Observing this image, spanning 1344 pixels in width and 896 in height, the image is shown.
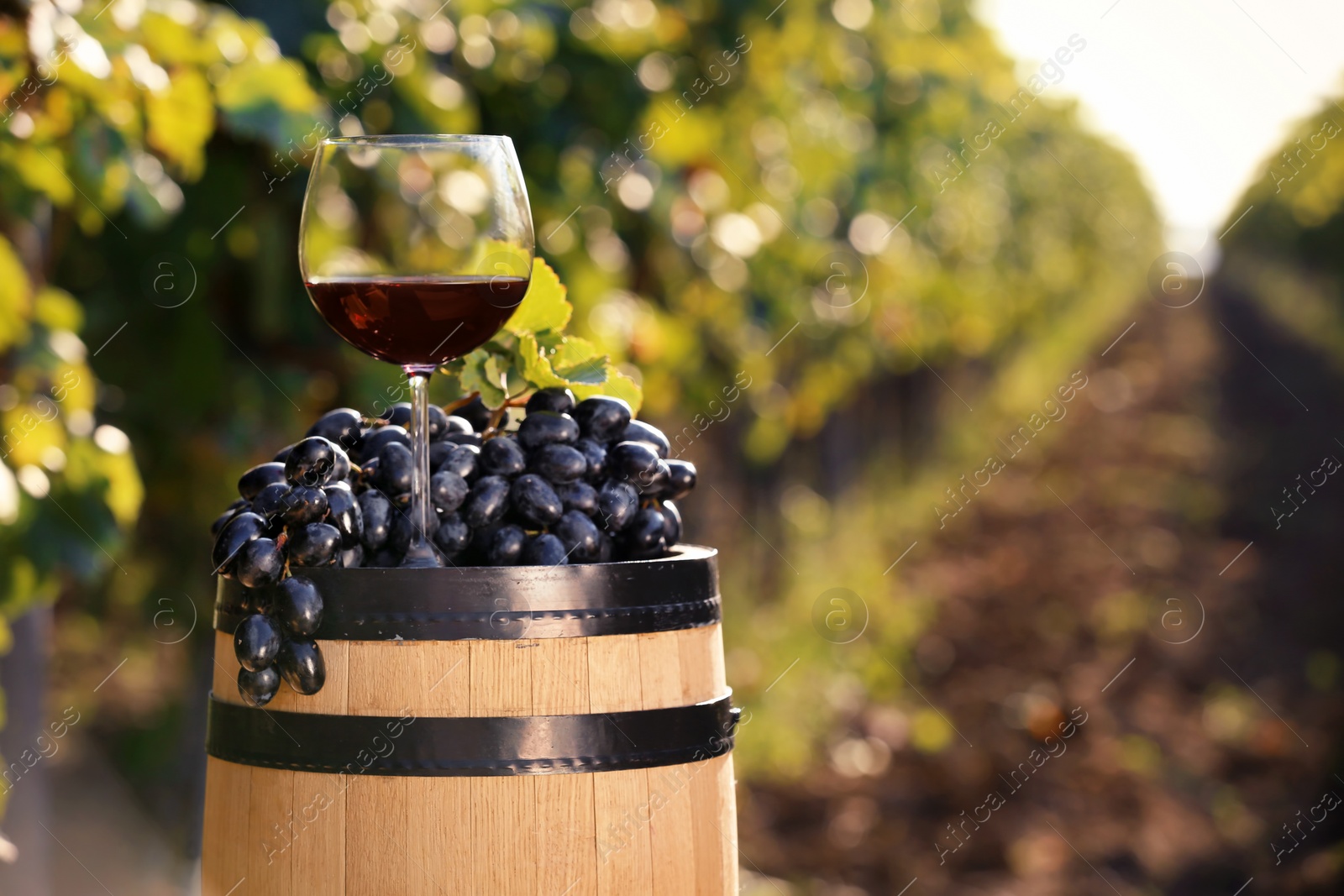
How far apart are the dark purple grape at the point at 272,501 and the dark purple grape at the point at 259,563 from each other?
0.03 metres

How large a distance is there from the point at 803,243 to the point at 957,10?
2.78m

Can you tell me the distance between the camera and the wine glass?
1.43m

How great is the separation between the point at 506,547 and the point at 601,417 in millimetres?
207

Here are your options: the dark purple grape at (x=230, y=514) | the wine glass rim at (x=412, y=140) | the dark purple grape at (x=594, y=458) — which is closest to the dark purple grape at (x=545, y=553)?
the dark purple grape at (x=594, y=458)

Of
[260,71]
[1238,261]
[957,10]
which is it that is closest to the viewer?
[260,71]

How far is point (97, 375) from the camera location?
3400mm

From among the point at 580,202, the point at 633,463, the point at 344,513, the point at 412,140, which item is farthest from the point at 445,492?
the point at 580,202

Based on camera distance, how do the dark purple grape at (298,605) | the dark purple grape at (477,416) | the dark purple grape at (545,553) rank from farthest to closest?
the dark purple grape at (477,416)
the dark purple grape at (545,553)
the dark purple grape at (298,605)

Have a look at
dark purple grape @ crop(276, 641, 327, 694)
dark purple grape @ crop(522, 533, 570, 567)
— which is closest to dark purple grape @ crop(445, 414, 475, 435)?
dark purple grape @ crop(522, 533, 570, 567)

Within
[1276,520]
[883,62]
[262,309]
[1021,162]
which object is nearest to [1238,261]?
[1021,162]

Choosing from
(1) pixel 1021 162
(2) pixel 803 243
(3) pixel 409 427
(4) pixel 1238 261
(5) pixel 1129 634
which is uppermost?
(4) pixel 1238 261

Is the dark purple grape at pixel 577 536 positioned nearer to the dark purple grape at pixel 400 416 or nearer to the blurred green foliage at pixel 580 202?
Answer: the dark purple grape at pixel 400 416

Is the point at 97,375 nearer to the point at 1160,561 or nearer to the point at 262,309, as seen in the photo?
the point at 262,309

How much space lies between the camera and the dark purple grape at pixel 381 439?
5.16 feet
